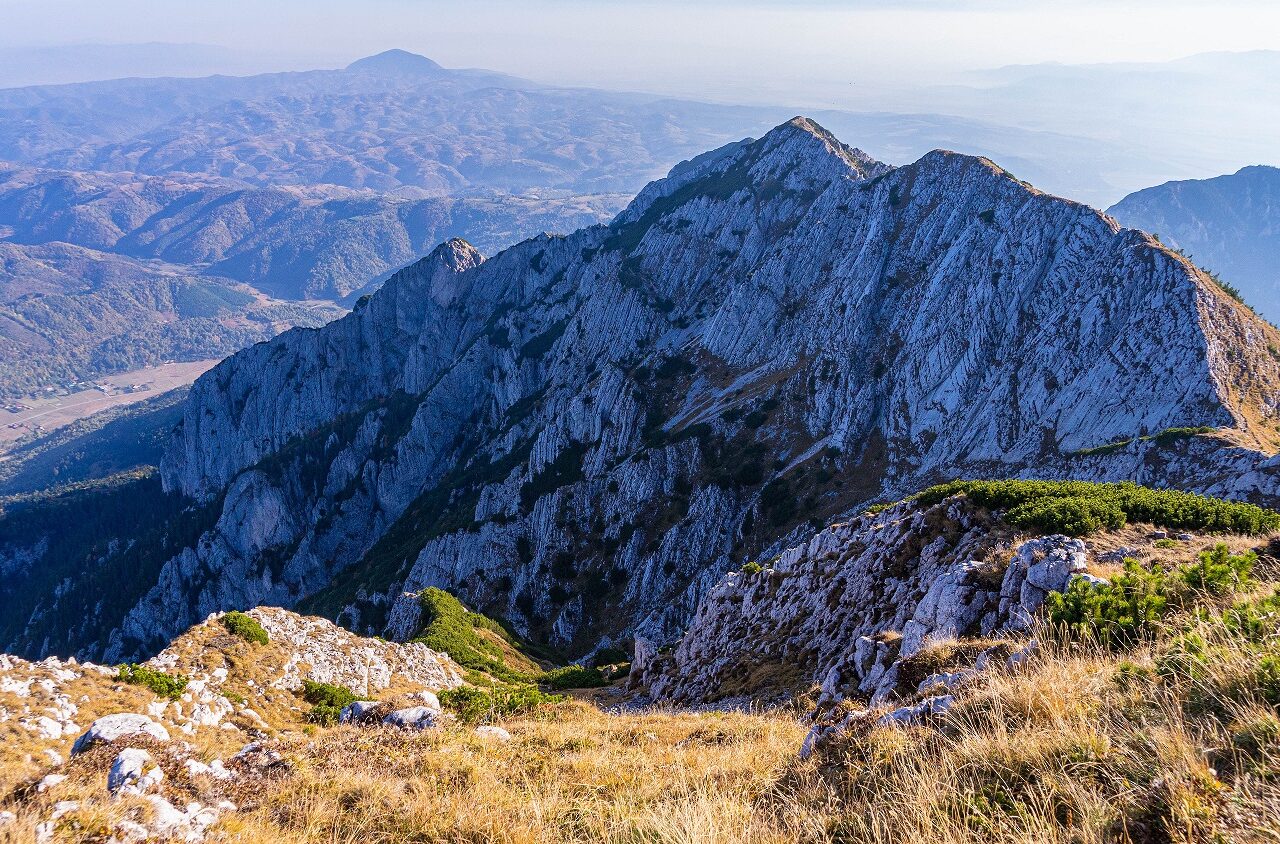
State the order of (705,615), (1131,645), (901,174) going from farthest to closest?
(901,174), (705,615), (1131,645)

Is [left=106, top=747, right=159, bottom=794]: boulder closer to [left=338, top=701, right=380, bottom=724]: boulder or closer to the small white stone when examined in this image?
the small white stone

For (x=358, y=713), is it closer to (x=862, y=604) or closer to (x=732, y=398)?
(x=862, y=604)

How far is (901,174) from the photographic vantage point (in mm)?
86875

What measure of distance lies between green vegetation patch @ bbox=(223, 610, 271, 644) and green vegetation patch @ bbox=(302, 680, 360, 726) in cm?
348

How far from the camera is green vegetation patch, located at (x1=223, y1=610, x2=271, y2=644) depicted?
2658 cm

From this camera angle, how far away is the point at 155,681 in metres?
20.0

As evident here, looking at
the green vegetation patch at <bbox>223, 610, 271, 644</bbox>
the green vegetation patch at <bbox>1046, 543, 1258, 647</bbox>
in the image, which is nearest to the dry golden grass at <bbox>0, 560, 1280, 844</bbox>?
the green vegetation patch at <bbox>1046, 543, 1258, 647</bbox>

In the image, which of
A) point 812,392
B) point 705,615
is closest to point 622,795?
point 705,615

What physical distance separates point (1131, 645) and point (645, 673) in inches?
1140

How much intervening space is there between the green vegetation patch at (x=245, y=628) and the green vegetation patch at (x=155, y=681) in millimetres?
6160

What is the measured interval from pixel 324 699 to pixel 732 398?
65038 mm

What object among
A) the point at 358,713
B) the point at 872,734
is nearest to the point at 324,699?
the point at 358,713

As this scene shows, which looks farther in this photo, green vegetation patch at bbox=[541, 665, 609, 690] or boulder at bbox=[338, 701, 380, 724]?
green vegetation patch at bbox=[541, 665, 609, 690]

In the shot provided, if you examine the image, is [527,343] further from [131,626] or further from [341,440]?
[131,626]
